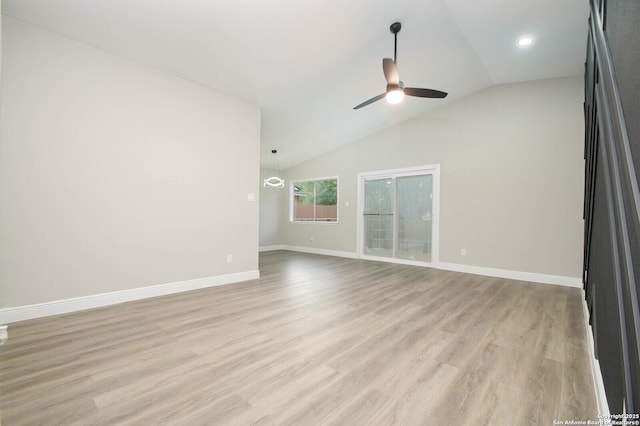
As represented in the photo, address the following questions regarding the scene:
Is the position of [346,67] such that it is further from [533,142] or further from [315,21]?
[533,142]

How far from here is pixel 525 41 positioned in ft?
12.0

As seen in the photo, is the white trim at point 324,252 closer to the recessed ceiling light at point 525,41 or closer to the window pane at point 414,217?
the window pane at point 414,217

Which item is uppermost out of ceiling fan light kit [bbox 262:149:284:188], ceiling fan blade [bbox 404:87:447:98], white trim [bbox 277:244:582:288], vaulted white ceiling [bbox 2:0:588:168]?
vaulted white ceiling [bbox 2:0:588:168]

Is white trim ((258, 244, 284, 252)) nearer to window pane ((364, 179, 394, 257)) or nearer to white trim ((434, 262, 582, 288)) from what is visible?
window pane ((364, 179, 394, 257))

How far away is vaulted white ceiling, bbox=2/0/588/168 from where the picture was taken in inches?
109

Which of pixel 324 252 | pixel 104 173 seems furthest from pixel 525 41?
pixel 324 252

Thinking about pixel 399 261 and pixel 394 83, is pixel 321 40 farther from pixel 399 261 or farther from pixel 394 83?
pixel 399 261

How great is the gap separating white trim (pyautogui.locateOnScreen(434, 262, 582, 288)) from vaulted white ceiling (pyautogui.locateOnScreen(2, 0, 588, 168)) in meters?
3.23

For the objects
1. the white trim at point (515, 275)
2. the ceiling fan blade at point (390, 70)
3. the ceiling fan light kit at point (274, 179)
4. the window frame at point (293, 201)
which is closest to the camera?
the ceiling fan blade at point (390, 70)

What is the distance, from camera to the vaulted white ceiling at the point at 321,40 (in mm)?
2770

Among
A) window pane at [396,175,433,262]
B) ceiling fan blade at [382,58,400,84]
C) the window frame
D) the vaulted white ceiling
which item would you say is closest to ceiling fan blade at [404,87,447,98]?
ceiling fan blade at [382,58,400,84]

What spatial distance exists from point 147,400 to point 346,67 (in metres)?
4.30

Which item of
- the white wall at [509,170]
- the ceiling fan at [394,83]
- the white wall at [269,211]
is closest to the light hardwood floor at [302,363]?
the white wall at [509,170]

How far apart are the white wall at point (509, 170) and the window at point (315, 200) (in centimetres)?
207
